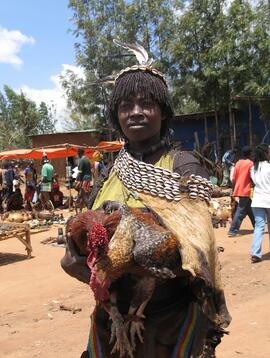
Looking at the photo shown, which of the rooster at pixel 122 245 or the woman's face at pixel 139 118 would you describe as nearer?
the rooster at pixel 122 245

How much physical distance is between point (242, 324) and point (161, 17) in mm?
21713

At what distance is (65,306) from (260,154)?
3860mm

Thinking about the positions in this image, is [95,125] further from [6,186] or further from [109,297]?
[109,297]

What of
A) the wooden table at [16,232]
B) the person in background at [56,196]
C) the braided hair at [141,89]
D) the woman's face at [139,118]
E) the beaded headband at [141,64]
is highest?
the beaded headband at [141,64]

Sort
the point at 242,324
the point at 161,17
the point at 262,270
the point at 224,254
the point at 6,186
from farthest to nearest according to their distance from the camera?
the point at 161,17 < the point at 6,186 < the point at 224,254 < the point at 262,270 < the point at 242,324

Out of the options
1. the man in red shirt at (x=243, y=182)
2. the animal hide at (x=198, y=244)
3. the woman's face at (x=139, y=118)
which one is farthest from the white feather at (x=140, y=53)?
the man in red shirt at (x=243, y=182)

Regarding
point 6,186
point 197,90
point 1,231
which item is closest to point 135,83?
point 1,231

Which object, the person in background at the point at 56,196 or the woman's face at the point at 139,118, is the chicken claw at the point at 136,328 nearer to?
the woman's face at the point at 139,118

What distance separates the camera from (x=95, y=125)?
26.2m

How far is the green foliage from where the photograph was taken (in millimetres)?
Result: 38062

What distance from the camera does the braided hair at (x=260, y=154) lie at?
7.61m

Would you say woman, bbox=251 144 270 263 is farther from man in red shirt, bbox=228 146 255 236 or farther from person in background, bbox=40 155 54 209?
person in background, bbox=40 155 54 209

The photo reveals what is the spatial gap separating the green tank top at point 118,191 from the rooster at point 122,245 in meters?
0.18

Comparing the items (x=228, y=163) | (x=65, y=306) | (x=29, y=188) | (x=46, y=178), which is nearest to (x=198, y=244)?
(x=65, y=306)
